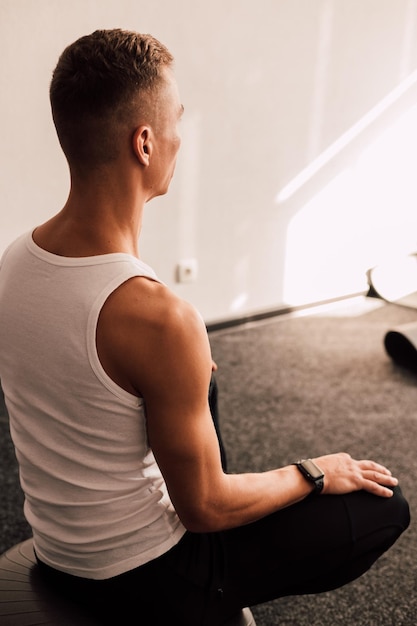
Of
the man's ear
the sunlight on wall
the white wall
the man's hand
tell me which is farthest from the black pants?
the sunlight on wall

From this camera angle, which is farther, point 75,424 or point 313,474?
point 313,474

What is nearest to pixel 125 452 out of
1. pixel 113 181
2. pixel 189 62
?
pixel 113 181

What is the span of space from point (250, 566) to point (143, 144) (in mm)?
642

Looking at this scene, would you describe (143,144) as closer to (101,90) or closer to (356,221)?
(101,90)

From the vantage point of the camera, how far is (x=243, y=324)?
308 centimetres

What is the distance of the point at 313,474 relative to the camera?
1000mm

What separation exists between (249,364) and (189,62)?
1240 mm

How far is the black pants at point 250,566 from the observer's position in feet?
2.96

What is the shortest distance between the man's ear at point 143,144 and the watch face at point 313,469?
53cm

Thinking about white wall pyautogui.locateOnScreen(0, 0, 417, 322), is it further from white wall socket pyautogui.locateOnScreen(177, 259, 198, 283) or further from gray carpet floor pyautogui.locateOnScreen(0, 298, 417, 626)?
gray carpet floor pyautogui.locateOnScreen(0, 298, 417, 626)

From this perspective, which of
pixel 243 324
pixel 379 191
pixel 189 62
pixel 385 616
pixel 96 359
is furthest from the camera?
pixel 379 191

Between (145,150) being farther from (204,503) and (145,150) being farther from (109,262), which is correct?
(204,503)

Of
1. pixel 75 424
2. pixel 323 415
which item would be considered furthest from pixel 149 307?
pixel 323 415

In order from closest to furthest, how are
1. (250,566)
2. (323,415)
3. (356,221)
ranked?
(250,566), (323,415), (356,221)
